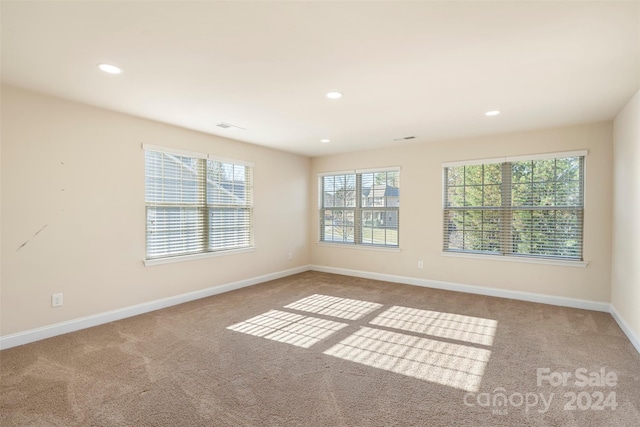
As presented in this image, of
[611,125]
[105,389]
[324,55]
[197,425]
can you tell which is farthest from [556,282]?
[105,389]

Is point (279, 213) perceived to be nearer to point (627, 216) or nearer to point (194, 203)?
point (194, 203)

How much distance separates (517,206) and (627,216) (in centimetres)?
135

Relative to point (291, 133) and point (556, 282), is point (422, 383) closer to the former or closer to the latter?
point (556, 282)

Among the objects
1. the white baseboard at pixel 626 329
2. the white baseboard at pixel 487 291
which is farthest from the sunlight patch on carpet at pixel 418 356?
the white baseboard at pixel 487 291

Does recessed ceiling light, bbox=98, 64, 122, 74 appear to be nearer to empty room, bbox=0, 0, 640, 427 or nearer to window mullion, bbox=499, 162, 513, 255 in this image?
empty room, bbox=0, 0, 640, 427

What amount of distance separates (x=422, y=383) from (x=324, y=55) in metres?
2.60

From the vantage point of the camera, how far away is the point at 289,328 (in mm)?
3529

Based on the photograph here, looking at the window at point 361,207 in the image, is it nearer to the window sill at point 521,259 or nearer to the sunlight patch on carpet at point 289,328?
the window sill at point 521,259

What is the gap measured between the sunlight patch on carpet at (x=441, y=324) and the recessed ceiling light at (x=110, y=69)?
3.55 metres

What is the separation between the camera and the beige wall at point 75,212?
3006 millimetres

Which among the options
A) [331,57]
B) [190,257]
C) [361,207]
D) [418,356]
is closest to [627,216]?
[418,356]

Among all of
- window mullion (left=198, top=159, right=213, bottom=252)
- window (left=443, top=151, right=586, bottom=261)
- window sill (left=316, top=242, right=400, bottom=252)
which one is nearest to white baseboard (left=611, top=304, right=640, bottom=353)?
window (left=443, top=151, right=586, bottom=261)

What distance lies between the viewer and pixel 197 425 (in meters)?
1.93

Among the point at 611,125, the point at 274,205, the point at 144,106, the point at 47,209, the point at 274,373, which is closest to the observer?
the point at 274,373
